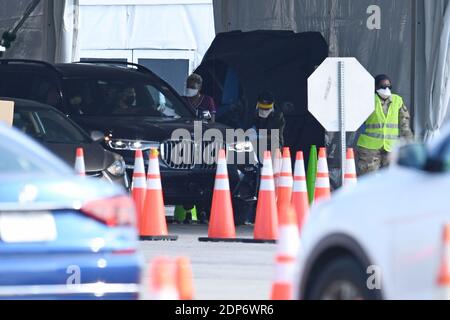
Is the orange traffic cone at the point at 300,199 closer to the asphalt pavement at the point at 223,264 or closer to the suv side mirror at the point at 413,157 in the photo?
the asphalt pavement at the point at 223,264

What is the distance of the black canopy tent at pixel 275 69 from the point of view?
24.3 meters

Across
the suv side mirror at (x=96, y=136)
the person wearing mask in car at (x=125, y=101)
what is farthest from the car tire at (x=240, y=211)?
the suv side mirror at (x=96, y=136)

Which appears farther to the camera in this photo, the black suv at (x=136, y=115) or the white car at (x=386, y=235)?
the black suv at (x=136, y=115)

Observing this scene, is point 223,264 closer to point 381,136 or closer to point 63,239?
point 63,239

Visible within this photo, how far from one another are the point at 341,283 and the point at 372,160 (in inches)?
553

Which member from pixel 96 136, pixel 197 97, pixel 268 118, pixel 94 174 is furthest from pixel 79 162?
pixel 197 97

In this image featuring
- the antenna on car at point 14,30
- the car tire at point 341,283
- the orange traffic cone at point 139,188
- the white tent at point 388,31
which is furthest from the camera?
the antenna on car at point 14,30

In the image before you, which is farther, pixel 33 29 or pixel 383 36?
pixel 33 29

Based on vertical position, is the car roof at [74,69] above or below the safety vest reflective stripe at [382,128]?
above

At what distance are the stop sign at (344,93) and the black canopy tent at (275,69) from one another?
6.55 metres

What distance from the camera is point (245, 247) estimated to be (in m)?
16.1
